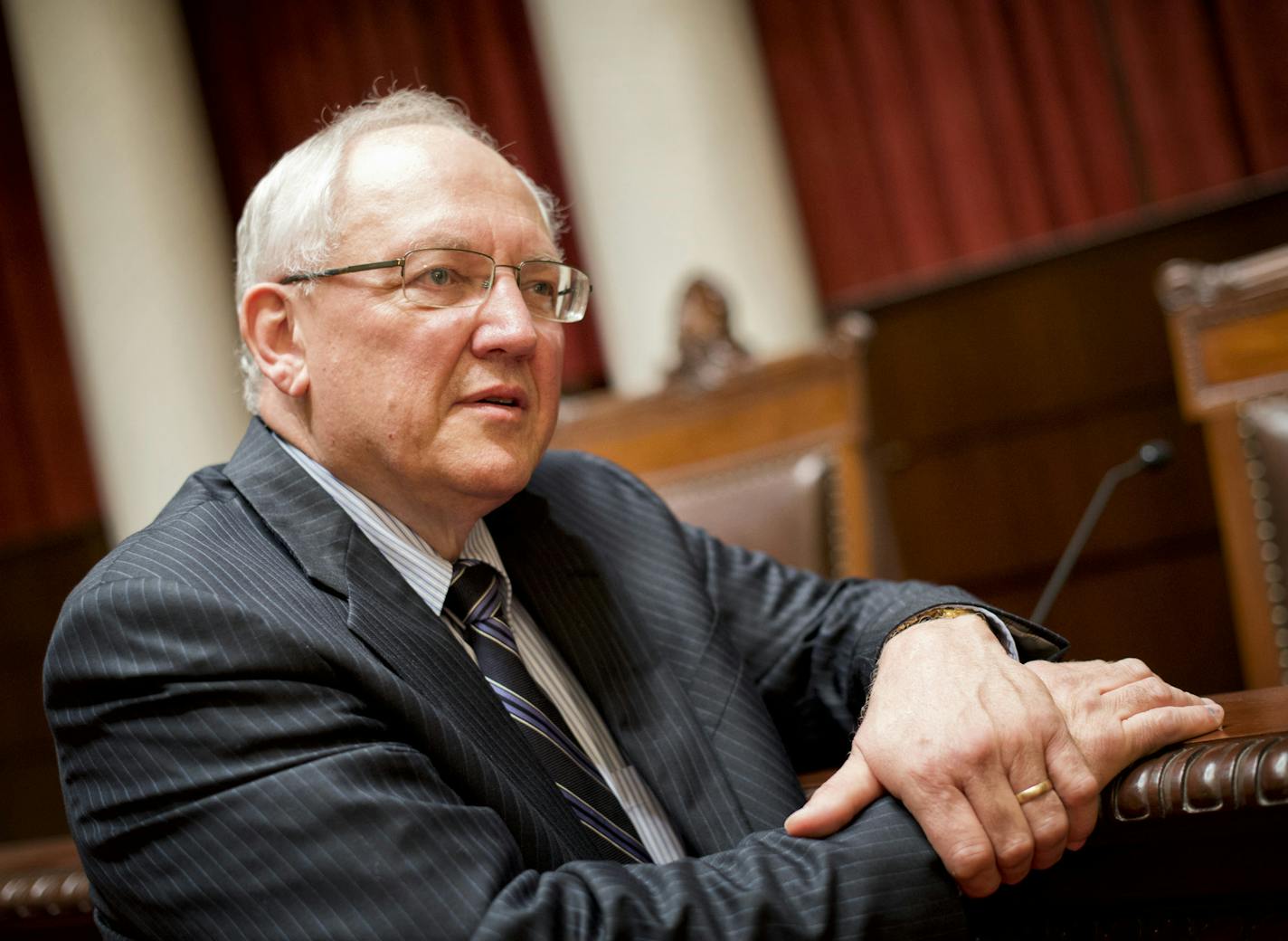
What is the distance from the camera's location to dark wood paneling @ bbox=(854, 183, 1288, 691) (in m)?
3.59

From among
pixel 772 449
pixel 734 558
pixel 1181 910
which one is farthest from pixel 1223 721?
pixel 772 449

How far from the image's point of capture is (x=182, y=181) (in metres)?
5.25

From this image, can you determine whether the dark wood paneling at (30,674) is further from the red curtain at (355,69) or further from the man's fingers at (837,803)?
the man's fingers at (837,803)

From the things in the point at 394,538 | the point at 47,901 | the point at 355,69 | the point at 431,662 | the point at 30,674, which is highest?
the point at 355,69

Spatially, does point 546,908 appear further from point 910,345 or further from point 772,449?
point 910,345

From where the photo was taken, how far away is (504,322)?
154cm

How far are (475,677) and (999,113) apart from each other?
13.3 feet

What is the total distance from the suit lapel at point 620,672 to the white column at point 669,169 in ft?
8.18

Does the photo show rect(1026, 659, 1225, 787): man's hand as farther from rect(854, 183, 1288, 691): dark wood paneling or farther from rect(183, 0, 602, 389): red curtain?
rect(183, 0, 602, 389): red curtain

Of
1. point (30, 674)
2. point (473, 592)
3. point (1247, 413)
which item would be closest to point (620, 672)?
point (473, 592)

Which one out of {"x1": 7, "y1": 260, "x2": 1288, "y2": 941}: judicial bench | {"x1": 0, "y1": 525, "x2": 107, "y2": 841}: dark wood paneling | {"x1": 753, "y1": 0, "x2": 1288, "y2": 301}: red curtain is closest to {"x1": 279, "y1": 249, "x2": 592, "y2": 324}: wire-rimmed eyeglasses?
{"x1": 7, "y1": 260, "x2": 1288, "y2": 941}: judicial bench

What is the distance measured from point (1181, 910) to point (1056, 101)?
414cm

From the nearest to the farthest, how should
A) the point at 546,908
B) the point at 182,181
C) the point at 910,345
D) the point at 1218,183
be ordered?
the point at 546,908 → the point at 910,345 → the point at 1218,183 → the point at 182,181

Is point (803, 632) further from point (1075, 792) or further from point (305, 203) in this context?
point (305, 203)
